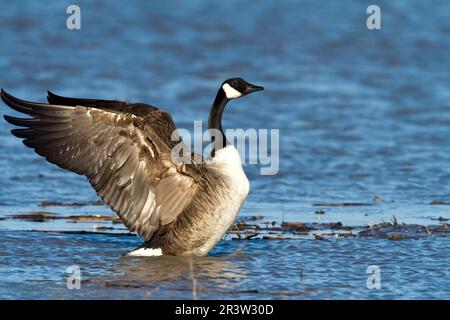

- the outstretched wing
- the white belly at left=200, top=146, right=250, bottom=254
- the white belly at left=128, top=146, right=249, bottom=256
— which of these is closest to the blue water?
the white belly at left=128, top=146, right=249, bottom=256

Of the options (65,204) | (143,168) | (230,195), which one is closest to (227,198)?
(230,195)

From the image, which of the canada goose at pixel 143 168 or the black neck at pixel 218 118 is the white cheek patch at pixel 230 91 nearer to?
the black neck at pixel 218 118

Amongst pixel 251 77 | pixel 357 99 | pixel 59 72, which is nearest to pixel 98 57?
pixel 59 72

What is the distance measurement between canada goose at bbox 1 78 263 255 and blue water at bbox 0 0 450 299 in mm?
352

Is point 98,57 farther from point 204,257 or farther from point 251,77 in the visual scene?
point 204,257

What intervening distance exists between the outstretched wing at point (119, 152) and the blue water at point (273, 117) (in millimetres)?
529

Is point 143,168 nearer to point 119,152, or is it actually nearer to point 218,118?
point 119,152

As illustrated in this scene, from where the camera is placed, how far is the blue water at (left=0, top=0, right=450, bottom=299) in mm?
8023

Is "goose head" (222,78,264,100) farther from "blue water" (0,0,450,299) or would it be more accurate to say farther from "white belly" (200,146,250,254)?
"blue water" (0,0,450,299)

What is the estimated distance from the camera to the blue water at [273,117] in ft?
26.3

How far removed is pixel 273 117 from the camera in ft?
52.9

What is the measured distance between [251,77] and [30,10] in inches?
289

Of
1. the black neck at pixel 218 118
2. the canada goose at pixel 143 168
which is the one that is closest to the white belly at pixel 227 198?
the canada goose at pixel 143 168

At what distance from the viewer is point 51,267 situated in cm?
821
